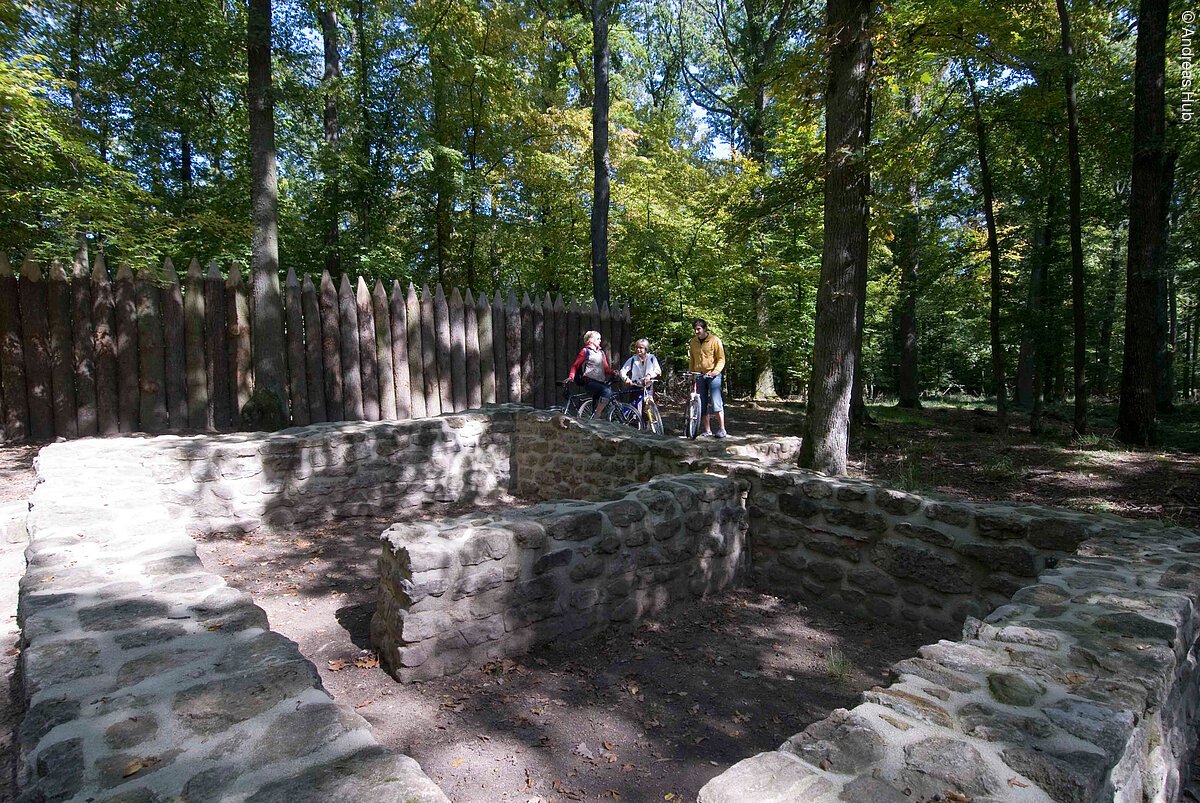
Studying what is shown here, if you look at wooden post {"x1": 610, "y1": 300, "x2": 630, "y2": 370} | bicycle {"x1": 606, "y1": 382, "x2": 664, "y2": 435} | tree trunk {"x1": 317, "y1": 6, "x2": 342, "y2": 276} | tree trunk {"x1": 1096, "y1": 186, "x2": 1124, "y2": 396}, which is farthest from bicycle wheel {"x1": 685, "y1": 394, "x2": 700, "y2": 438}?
tree trunk {"x1": 1096, "y1": 186, "x2": 1124, "y2": 396}

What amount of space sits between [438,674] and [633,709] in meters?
1.08

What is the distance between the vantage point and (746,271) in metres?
14.6

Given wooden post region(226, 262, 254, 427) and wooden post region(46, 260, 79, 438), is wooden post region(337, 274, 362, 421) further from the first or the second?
wooden post region(46, 260, 79, 438)

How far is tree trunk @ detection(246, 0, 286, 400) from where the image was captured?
23.3 ft

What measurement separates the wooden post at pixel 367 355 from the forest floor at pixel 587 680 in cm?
213

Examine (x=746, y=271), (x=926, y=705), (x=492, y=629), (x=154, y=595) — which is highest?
(x=746, y=271)

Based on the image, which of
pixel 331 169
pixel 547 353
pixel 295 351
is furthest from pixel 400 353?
pixel 331 169

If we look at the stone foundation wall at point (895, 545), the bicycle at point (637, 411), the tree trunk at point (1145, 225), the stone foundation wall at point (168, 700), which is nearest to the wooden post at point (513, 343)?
the bicycle at point (637, 411)

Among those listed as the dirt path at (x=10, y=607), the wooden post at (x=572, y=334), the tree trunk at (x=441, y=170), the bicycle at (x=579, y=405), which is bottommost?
the dirt path at (x=10, y=607)

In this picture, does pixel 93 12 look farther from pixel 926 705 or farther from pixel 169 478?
pixel 926 705

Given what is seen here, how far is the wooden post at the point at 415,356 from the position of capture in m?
8.39

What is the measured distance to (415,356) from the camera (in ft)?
27.7

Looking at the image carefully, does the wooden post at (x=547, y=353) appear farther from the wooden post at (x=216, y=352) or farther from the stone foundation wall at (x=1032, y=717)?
the stone foundation wall at (x=1032, y=717)

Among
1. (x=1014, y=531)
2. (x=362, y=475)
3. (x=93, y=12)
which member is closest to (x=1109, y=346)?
(x=1014, y=531)
